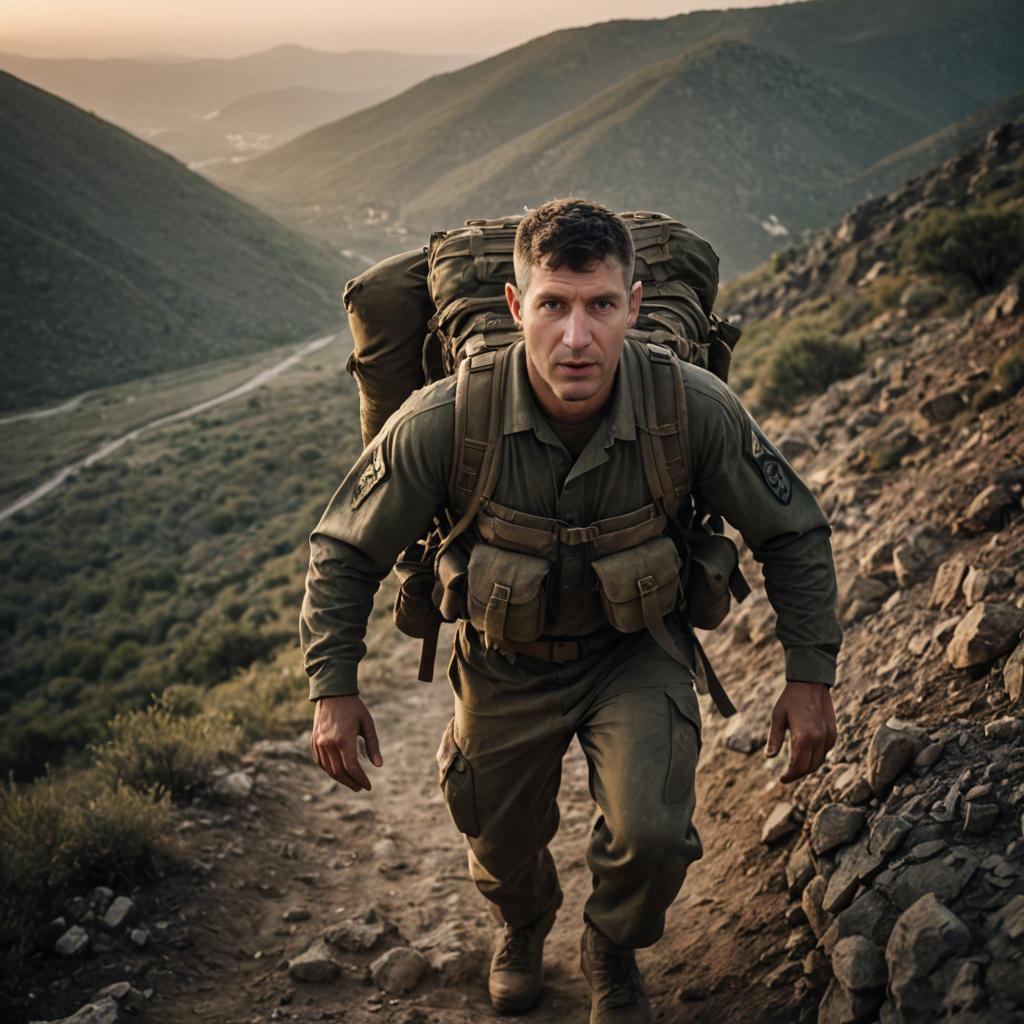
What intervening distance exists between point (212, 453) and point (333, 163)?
4169 inches

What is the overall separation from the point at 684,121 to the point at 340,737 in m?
95.1

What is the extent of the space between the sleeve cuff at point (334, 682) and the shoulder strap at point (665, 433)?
43.8 inches

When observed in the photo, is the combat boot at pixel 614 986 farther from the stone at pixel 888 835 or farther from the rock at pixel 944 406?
the rock at pixel 944 406

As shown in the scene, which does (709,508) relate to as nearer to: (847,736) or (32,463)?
(847,736)

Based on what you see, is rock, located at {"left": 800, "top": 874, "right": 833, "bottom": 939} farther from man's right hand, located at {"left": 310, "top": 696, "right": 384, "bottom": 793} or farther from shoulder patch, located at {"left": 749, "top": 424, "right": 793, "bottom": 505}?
man's right hand, located at {"left": 310, "top": 696, "right": 384, "bottom": 793}

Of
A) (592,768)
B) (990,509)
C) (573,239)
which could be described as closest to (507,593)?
(592,768)

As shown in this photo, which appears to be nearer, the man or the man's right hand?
the man

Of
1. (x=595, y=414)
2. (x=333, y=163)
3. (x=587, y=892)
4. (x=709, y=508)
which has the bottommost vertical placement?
(x=587, y=892)

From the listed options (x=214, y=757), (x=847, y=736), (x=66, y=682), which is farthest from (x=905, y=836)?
(x=66, y=682)

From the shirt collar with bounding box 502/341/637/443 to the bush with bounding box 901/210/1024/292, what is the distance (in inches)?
348

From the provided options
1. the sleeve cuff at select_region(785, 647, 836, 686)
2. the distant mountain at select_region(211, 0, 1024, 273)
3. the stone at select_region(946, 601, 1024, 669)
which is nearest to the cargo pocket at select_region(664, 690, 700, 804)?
the sleeve cuff at select_region(785, 647, 836, 686)

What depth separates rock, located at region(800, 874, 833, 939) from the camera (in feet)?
9.84

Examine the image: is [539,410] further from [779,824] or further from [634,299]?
[779,824]

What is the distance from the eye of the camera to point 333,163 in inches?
4835
